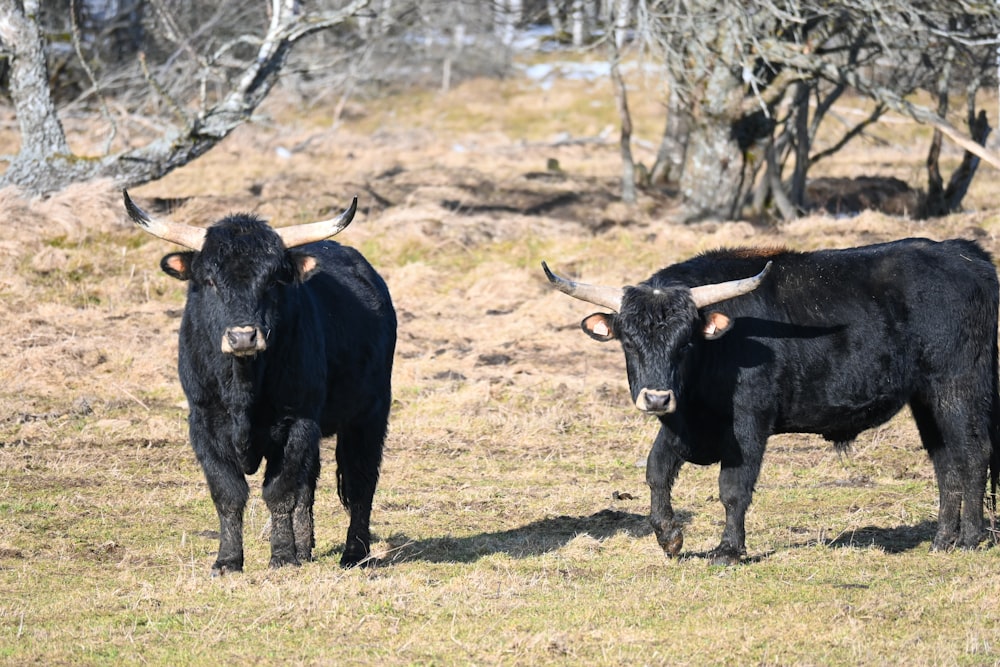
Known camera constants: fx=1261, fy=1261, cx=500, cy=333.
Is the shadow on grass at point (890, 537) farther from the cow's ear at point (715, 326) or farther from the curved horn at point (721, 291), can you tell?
the curved horn at point (721, 291)

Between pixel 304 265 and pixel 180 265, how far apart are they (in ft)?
2.31

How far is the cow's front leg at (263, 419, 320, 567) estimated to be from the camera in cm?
721

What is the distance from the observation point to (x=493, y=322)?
49.0 ft

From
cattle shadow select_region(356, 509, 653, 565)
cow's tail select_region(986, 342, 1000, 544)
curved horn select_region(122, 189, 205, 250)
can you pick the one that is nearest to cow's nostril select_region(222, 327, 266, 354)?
curved horn select_region(122, 189, 205, 250)

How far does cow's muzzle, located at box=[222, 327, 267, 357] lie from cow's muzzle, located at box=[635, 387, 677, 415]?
7.01ft

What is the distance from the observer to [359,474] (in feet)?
27.1

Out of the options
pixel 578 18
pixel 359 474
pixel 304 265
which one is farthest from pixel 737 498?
pixel 578 18

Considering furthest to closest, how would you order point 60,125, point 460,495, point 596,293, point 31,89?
point 60,125 < point 31,89 < point 460,495 < point 596,293

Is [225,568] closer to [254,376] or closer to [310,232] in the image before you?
[254,376]

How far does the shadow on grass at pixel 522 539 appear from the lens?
26.4 feet

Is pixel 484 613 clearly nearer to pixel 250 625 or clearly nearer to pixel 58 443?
pixel 250 625

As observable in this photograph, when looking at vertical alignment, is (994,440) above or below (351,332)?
below

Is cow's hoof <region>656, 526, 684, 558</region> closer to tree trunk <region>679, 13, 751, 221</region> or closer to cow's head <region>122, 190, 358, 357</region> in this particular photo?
cow's head <region>122, 190, 358, 357</region>

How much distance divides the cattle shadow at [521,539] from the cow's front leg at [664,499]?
2.57 ft
